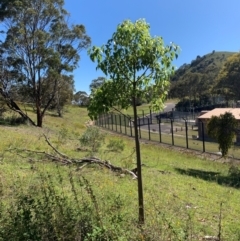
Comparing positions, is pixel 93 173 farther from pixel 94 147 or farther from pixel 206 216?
pixel 94 147

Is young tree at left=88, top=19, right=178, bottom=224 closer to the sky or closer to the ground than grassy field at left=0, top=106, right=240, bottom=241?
closer to the sky

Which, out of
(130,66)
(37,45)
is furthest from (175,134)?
(130,66)

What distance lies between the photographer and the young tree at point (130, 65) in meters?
4.27

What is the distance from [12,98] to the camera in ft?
91.2

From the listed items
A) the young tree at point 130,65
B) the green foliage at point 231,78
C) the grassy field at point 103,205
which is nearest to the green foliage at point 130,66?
the young tree at point 130,65

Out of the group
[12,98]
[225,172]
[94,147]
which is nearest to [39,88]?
[12,98]

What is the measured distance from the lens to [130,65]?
4.42 meters

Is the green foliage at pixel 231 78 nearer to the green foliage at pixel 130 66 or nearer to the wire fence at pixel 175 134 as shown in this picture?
the wire fence at pixel 175 134

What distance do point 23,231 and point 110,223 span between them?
111 cm

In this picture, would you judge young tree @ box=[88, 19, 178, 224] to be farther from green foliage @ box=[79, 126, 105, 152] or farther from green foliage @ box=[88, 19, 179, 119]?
green foliage @ box=[79, 126, 105, 152]

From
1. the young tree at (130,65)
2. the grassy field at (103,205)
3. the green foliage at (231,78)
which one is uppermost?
the green foliage at (231,78)

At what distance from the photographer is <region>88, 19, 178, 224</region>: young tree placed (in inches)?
168

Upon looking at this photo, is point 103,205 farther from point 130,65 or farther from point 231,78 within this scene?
point 231,78

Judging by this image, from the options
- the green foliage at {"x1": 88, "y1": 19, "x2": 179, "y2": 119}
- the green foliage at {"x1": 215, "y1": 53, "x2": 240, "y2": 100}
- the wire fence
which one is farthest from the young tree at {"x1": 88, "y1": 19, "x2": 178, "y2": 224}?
the green foliage at {"x1": 215, "y1": 53, "x2": 240, "y2": 100}
